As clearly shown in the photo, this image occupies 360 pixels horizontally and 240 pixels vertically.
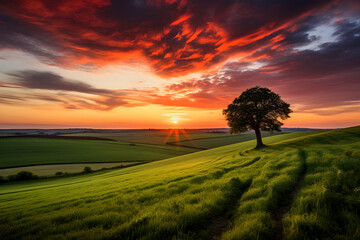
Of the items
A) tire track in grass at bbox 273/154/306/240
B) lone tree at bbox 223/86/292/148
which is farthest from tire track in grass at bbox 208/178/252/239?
lone tree at bbox 223/86/292/148

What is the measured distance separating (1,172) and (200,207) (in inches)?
2283

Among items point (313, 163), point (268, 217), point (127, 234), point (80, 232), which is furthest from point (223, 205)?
point (313, 163)

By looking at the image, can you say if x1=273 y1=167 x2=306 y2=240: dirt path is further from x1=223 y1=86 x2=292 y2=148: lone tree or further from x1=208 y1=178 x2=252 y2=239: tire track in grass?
x1=223 y1=86 x2=292 y2=148: lone tree

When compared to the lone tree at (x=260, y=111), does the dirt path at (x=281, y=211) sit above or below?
below

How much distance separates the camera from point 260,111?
31.3m

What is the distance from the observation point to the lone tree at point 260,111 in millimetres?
31266

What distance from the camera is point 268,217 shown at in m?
4.69

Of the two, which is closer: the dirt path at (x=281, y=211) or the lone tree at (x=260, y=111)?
the dirt path at (x=281, y=211)

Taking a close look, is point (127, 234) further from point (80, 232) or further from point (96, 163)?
point (96, 163)

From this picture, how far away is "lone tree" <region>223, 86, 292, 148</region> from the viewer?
31.3 metres

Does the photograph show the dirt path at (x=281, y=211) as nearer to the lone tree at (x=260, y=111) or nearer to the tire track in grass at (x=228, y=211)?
the tire track in grass at (x=228, y=211)

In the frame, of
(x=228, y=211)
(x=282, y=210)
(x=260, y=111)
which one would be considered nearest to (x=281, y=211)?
(x=282, y=210)

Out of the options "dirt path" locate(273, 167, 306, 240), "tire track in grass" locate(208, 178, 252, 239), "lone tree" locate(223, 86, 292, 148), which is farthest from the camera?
"lone tree" locate(223, 86, 292, 148)

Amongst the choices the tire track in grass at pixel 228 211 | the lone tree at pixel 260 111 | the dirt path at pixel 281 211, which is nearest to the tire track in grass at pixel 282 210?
the dirt path at pixel 281 211
